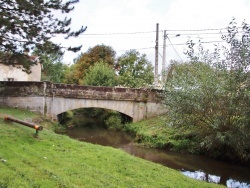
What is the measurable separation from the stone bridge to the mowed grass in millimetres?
10207

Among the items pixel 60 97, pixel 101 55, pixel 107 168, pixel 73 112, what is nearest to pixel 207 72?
pixel 107 168

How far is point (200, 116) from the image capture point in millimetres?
13516

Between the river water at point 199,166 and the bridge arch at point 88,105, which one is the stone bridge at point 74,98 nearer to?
the bridge arch at point 88,105

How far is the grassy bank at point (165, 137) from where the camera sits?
15.4 metres

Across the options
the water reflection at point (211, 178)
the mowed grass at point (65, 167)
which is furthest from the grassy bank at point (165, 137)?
the mowed grass at point (65, 167)

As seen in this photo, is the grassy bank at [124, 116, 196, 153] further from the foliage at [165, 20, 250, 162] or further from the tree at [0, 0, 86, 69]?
the tree at [0, 0, 86, 69]

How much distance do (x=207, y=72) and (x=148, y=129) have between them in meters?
7.39

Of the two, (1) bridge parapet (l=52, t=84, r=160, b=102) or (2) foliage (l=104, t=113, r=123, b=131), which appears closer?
(1) bridge parapet (l=52, t=84, r=160, b=102)

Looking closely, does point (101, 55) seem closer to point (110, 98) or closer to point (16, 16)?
point (110, 98)

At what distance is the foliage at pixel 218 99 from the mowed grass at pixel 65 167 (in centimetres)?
424

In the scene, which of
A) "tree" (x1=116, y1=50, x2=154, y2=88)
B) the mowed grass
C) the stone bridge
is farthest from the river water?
"tree" (x1=116, y1=50, x2=154, y2=88)

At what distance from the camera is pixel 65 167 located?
758 cm

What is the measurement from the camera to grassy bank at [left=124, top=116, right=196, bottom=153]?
50.4ft

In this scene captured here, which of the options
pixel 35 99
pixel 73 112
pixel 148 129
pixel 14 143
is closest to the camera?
pixel 14 143
